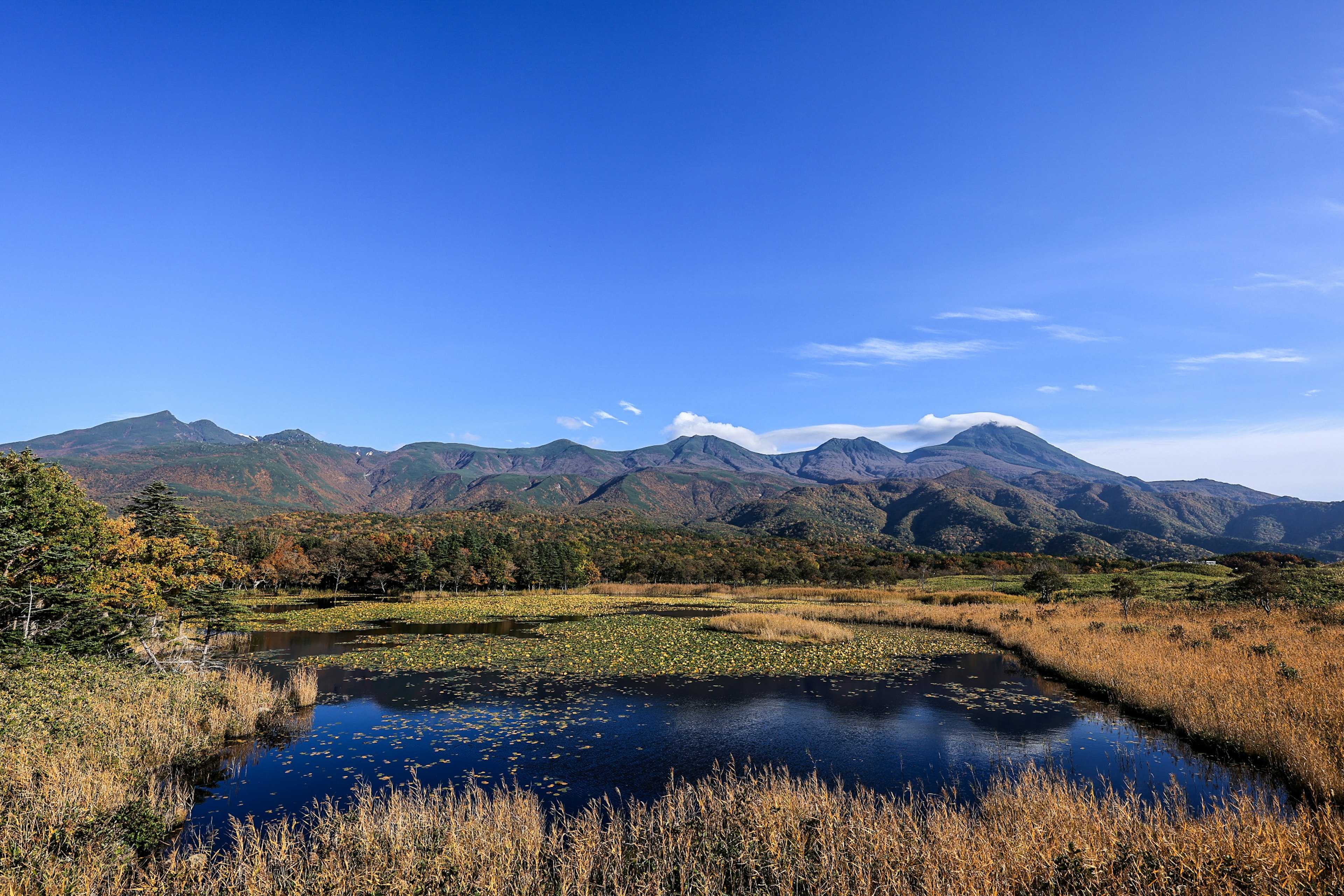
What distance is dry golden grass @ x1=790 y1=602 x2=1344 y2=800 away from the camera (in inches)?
696

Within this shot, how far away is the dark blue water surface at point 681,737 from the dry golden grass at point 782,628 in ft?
38.9

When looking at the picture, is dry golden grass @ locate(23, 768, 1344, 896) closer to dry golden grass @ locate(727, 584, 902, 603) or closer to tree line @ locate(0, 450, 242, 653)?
tree line @ locate(0, 450, 242, 653)

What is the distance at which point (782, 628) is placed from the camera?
4903 centimetres

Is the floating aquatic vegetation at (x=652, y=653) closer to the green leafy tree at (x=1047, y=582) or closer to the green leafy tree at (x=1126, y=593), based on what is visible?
the green leafy tree at (x=1126, y=593)

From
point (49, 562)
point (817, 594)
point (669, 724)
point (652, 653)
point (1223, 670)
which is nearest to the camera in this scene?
point (49, 562)

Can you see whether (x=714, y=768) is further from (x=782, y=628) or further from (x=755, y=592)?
(x=755, y=592)

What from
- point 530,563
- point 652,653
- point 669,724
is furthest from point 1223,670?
point 530,563

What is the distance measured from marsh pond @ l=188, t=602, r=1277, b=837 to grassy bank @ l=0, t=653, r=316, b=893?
4.35ft

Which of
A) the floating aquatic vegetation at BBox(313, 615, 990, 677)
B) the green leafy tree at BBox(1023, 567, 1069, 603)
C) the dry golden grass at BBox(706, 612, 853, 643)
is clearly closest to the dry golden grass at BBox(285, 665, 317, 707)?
the floating aquatic vegetation at BBox(313, 615, 990, 677)

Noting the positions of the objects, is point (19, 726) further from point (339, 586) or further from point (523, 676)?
point (339, 586)

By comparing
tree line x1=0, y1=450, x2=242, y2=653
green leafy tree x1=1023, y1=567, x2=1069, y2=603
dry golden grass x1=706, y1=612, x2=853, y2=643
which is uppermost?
tree line x1=0, y1=450, x2=242, y2=653

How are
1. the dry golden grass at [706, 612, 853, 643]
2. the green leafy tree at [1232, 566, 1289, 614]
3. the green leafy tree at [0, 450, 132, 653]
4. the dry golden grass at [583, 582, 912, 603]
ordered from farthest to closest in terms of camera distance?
the dry golden grass at [583, 582, 912, 603]
the dry golden grass at [706, 612, 853, 643]
the green leafy tree at [1232, 566, 1289, 614]
the green leafy tree at [0, 450, 132, 653]

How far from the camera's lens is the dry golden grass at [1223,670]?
17672mm

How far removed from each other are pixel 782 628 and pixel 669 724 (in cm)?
2605
